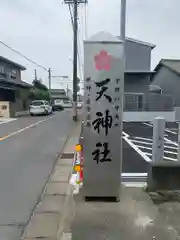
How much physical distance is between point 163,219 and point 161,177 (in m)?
1.13

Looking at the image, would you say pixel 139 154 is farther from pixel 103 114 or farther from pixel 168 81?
pixel 168 81

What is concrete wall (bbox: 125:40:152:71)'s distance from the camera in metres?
23.8

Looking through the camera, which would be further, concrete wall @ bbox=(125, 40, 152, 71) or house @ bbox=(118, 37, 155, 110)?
concrete wall @ bbox=(125, 40, 152, 71)

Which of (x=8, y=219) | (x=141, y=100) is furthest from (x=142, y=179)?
Result: (x=141, y=100)

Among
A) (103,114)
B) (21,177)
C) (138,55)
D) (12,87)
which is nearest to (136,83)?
(138,55)

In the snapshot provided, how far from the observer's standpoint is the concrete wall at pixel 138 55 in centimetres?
2378

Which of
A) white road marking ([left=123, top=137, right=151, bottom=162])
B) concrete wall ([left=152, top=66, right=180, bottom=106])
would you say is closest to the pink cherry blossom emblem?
white road marking ([left=123, top=137, right=151, bottom=162])

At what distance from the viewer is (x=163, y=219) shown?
3969mm

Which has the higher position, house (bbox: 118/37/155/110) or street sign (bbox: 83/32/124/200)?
house (bbox: 118/37/155/110)

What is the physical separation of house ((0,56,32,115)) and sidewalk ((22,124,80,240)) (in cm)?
2365

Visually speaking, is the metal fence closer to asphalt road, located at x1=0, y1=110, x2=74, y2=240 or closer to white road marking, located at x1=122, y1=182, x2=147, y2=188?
asphalt road, located at x1=0, y1=110, x2=74, y2=240

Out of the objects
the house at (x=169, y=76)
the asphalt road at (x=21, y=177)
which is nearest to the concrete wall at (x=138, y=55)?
the house at (x=169, y=76)

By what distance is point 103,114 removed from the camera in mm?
4367

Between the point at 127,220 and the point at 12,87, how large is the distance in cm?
3243
